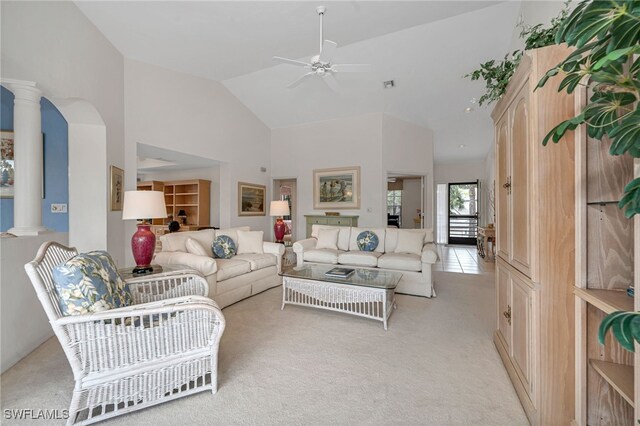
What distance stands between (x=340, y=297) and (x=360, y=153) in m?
3.98

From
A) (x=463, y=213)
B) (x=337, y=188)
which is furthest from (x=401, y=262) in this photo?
(x=463, y=213)

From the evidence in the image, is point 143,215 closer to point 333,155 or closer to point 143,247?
point 143,247

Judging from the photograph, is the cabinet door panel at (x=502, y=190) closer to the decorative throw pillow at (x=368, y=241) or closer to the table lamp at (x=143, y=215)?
the decorative throw pillow at (x=368, y=241)

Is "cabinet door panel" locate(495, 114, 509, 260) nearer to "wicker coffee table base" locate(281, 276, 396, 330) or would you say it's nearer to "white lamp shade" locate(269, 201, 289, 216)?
"wicker coffee table base" locate(281, 276, 396, 330)

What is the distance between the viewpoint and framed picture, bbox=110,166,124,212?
3.46 metres

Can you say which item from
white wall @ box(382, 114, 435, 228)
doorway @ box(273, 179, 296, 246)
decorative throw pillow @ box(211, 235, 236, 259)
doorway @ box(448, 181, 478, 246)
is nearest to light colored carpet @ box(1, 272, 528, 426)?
decorative throw pillow @ box(211, 235, 236, 259)


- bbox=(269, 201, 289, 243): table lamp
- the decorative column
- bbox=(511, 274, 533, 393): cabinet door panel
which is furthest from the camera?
bbox=(269, 201, 289, 243): table lamp

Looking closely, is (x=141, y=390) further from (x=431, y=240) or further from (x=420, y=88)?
(x=420, y=88)

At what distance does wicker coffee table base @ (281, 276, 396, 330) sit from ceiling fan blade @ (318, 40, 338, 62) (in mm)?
2596

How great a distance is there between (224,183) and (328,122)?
9.14 feet

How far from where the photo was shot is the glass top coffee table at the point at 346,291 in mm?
2758

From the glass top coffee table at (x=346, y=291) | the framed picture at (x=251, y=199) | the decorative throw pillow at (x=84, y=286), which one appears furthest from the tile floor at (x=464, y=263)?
the decorative throw pillow at (x=84, y=286)

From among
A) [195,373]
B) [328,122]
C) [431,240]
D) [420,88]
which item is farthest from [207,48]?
[431,240]

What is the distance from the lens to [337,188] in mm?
6359
